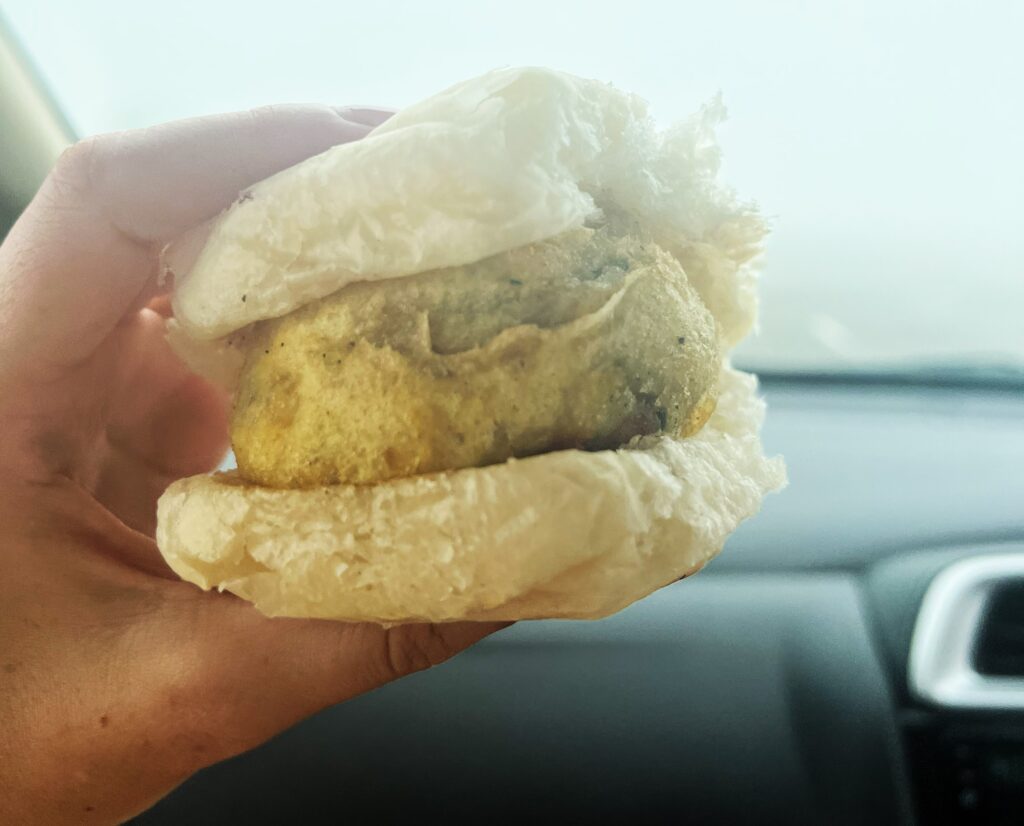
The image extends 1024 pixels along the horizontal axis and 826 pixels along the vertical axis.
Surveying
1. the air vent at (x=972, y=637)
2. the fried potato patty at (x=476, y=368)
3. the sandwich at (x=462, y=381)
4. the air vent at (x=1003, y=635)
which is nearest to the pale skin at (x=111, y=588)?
the sandwich at (x=462, y=381)

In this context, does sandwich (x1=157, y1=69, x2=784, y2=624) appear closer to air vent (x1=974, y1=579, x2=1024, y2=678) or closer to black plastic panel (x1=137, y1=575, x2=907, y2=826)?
black plastic panel (x1=137, y1=575, x2=907, y2=826)

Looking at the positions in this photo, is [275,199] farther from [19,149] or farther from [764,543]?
[764,543]

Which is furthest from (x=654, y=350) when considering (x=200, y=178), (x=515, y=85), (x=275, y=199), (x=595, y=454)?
(x=200, y=178)

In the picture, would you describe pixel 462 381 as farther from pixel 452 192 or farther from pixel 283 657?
pixel 283 657

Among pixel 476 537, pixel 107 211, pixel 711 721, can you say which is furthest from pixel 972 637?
pixel 107 211

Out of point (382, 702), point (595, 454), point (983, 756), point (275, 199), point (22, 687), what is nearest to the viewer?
point (595, 454)

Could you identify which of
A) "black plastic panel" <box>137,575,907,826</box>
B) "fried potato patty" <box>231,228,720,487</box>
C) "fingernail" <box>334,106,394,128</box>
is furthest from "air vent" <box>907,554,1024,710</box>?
"fingernail" <box>334,106,394,128</box>
